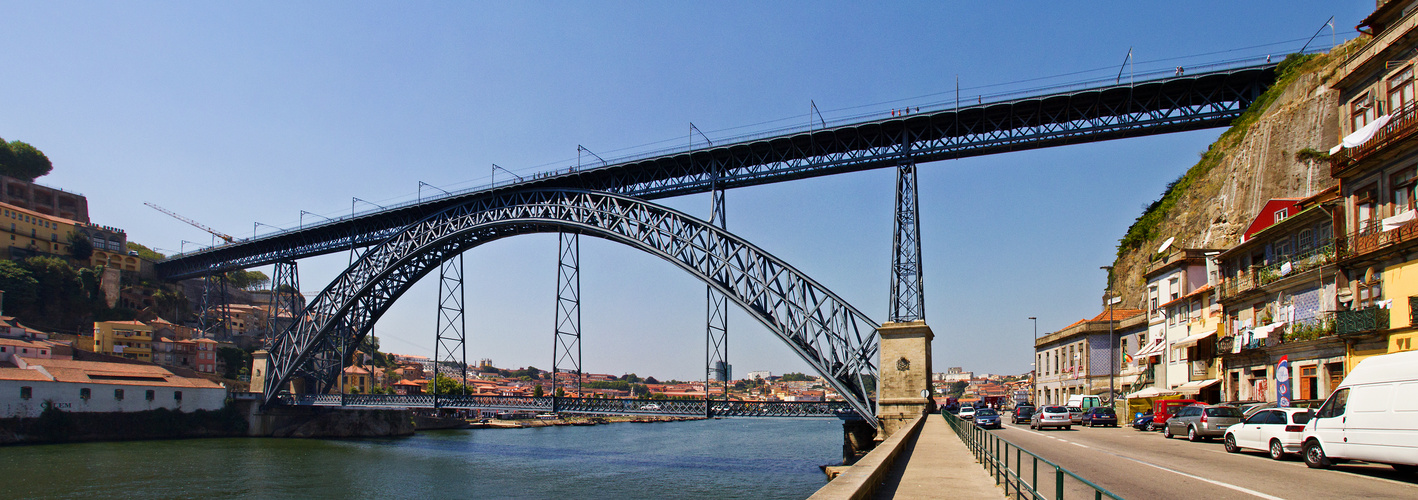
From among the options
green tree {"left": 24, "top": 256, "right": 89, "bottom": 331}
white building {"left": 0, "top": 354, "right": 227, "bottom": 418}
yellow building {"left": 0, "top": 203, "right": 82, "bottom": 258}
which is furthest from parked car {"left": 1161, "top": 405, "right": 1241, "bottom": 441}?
yellow building {"left": 0, "top": 203, "right": 82, "bottom": 258}

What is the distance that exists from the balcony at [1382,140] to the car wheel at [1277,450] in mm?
10243

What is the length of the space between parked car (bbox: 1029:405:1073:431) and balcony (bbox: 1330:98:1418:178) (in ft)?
43.3

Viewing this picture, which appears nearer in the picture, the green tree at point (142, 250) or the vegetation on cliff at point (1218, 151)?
the vegetation on cliff at point (1218, 151)

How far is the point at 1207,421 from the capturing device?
80.5 ft

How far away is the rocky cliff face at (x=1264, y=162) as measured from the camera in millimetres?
37375

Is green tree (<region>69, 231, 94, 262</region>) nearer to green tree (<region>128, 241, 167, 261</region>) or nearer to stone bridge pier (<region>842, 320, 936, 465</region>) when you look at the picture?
green tree (<region>128, 241, 167, 261</region>)

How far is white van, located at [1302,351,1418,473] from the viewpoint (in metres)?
13.4

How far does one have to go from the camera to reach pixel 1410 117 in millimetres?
22500

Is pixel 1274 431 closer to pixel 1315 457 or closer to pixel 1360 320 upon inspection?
pixel 1315 457

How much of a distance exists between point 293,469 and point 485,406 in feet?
35.8

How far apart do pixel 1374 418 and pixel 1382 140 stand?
13.4 meters

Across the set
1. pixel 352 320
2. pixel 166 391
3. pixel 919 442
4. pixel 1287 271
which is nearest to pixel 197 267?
pixel 166 391

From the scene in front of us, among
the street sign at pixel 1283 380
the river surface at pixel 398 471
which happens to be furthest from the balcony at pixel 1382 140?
the river surface at pixel 398 471

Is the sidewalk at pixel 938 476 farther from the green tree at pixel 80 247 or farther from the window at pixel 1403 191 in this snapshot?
the green tree at pixel 80 247
